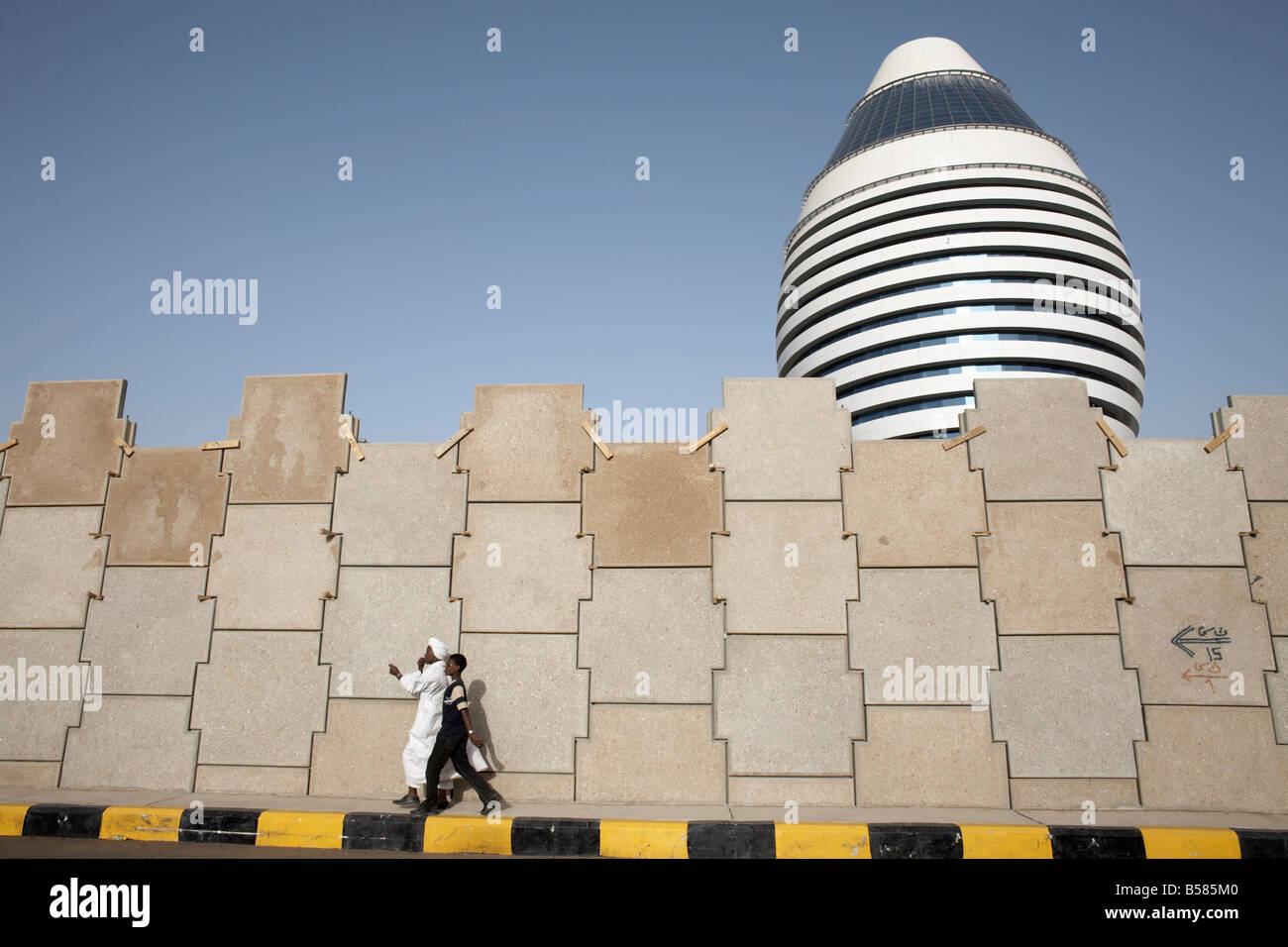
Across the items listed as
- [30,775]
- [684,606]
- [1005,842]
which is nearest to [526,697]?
[684,606]

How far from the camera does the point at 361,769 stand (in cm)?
A: 799

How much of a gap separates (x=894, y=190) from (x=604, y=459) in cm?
4375

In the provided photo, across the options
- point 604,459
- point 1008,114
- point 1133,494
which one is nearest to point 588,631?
point 604,459

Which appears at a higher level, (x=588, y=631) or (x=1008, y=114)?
(x=1008, y=114)

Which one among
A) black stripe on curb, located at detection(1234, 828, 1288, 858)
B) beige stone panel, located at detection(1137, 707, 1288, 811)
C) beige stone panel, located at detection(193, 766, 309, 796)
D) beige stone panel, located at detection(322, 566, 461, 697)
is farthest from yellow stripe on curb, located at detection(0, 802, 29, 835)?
black stripe on curb, located at detection(1234, 828, 1288, 858)

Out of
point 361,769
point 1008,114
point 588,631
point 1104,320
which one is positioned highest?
point 1008,114

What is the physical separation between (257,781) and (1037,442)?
9342 millimetres

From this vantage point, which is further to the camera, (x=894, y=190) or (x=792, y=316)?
(x=792, y=316)

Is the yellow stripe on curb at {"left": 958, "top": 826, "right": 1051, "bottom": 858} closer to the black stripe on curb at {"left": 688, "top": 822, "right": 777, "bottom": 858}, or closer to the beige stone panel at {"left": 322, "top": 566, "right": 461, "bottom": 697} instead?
the black stripe on curb at {"left": 688, "top": 822, "right": 777, "bottom": 858}

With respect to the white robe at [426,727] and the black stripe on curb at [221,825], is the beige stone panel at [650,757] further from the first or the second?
the black stripe on curb at [221,825]

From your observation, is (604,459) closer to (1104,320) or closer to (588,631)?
(588,631)
